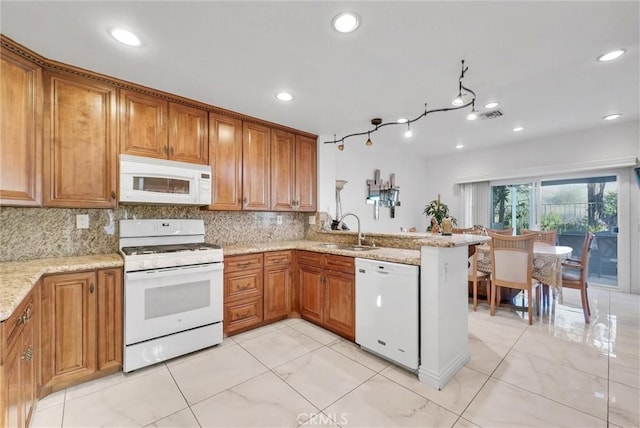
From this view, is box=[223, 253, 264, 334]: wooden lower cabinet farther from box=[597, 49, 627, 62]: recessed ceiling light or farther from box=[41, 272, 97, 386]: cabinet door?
box=[597, 49, 627, 62]: recessed ceiling light

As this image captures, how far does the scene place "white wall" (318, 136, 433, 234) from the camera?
4.09 m

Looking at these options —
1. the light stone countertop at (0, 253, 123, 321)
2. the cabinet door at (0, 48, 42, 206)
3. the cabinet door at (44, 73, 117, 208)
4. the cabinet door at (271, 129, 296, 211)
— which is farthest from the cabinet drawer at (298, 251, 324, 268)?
the cabinet door at (0, 48, 42, 206)

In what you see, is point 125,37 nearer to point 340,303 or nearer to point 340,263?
point 340,263

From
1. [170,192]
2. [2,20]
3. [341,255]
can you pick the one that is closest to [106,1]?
[2,20]

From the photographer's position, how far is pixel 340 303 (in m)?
2.77

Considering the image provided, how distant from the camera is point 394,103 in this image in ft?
9.75

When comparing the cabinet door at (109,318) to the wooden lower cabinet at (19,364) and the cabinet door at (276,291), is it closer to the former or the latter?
the wooden lower cabinet at (19,364)

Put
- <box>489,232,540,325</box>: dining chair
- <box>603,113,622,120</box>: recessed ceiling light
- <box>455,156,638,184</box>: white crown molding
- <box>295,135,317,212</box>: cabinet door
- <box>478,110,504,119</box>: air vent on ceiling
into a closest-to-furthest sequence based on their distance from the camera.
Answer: <box>489,232,540,325</box>: dining chair, <box>478,110,504,119</box>: air vent on ceiling, <box>603,113,622,120</box>: recessed ceiling light, <box>295,135,317,212</box>: cabinet door, <box>455,156,638,184</box>: white crown molding

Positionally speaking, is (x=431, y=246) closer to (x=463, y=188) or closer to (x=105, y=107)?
(x=105, y=107)

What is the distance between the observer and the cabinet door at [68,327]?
74.0 inches

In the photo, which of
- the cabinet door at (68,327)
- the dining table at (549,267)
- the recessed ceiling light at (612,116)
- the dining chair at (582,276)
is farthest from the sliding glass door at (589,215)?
the cabinet door at (68,327)

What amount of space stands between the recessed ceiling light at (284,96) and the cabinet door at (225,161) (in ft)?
2.28

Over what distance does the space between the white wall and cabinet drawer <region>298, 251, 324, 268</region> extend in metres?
0.96

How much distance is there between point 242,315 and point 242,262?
55 centimetres
